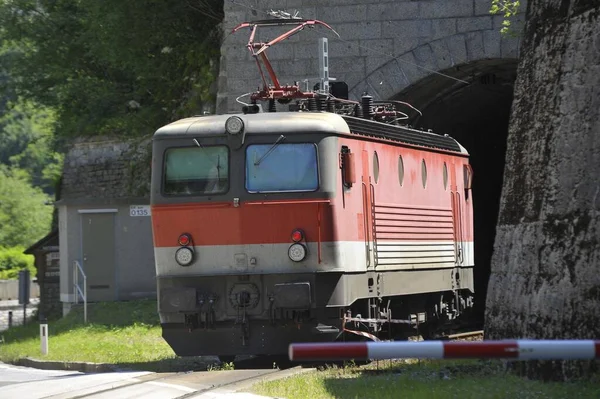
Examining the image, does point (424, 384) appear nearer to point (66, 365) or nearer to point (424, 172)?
point (424, 172)

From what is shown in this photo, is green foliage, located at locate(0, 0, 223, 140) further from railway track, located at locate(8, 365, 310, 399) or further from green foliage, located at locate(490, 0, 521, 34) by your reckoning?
railway track, located at locate(8, 365, 310, 399)

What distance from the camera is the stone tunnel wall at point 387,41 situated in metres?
26.0

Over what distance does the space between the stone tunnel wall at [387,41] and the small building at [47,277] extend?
8463 millimetres

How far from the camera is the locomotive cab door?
18156mm

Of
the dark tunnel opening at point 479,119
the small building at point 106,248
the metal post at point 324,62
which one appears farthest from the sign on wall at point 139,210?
the dark tunnel opening at point 479,119

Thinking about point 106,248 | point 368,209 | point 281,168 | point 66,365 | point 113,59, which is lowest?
point 66,365

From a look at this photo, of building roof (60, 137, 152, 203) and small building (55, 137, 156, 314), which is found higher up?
building roof (60, 137, 152, 203)

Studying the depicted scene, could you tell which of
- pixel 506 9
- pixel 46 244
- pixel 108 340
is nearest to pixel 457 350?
pixel 108 340

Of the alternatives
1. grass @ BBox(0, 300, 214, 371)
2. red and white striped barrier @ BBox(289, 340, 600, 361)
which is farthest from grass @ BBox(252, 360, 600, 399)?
red and white striped barrier @ BBox(289, 340, 600, 361)

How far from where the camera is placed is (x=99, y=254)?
27.7 m

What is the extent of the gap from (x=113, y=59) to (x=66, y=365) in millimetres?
13901

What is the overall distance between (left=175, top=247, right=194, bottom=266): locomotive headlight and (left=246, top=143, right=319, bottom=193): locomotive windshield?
1.10 m

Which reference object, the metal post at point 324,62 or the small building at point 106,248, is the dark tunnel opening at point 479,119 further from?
the small building at point 106,248

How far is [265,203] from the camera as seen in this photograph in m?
17.2
